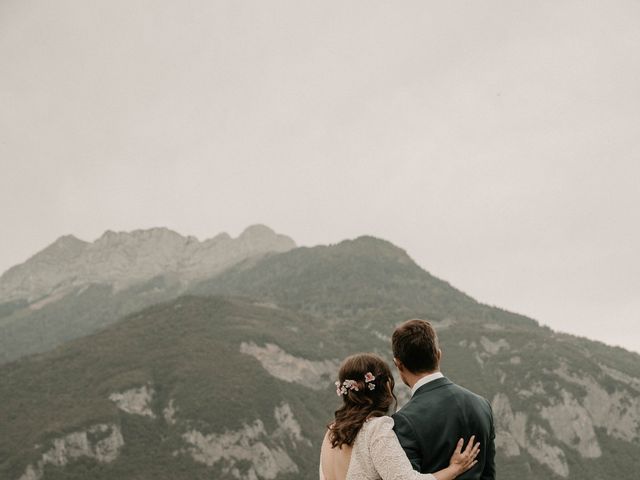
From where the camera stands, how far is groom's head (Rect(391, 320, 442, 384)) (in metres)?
Result: 7.90

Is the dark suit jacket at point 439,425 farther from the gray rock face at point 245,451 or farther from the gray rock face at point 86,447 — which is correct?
the gray rock face at point 245,451

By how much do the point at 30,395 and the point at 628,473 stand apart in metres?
154

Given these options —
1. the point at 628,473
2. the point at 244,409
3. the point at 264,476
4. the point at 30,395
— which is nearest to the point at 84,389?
the point at 30,395

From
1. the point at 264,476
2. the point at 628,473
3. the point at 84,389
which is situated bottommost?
the point at 628,473

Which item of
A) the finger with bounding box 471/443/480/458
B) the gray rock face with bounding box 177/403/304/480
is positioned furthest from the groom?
the gray rock face with bounding box 177/403/304/480

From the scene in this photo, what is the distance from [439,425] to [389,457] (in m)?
0.65

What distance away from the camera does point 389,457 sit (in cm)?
745

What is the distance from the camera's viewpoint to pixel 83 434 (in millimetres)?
160500

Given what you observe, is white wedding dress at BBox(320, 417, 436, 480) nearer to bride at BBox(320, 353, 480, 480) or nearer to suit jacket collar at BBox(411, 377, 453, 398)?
bride at BBox(320, 353, 480, 480)

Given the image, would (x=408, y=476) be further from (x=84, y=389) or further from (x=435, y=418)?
(x=84, y=389)

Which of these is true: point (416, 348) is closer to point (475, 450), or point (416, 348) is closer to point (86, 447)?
point (475, 450)

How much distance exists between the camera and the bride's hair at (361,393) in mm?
8086

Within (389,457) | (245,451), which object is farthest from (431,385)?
(245,451)

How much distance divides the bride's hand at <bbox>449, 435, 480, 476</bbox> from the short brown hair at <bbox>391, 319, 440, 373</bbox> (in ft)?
2.75
